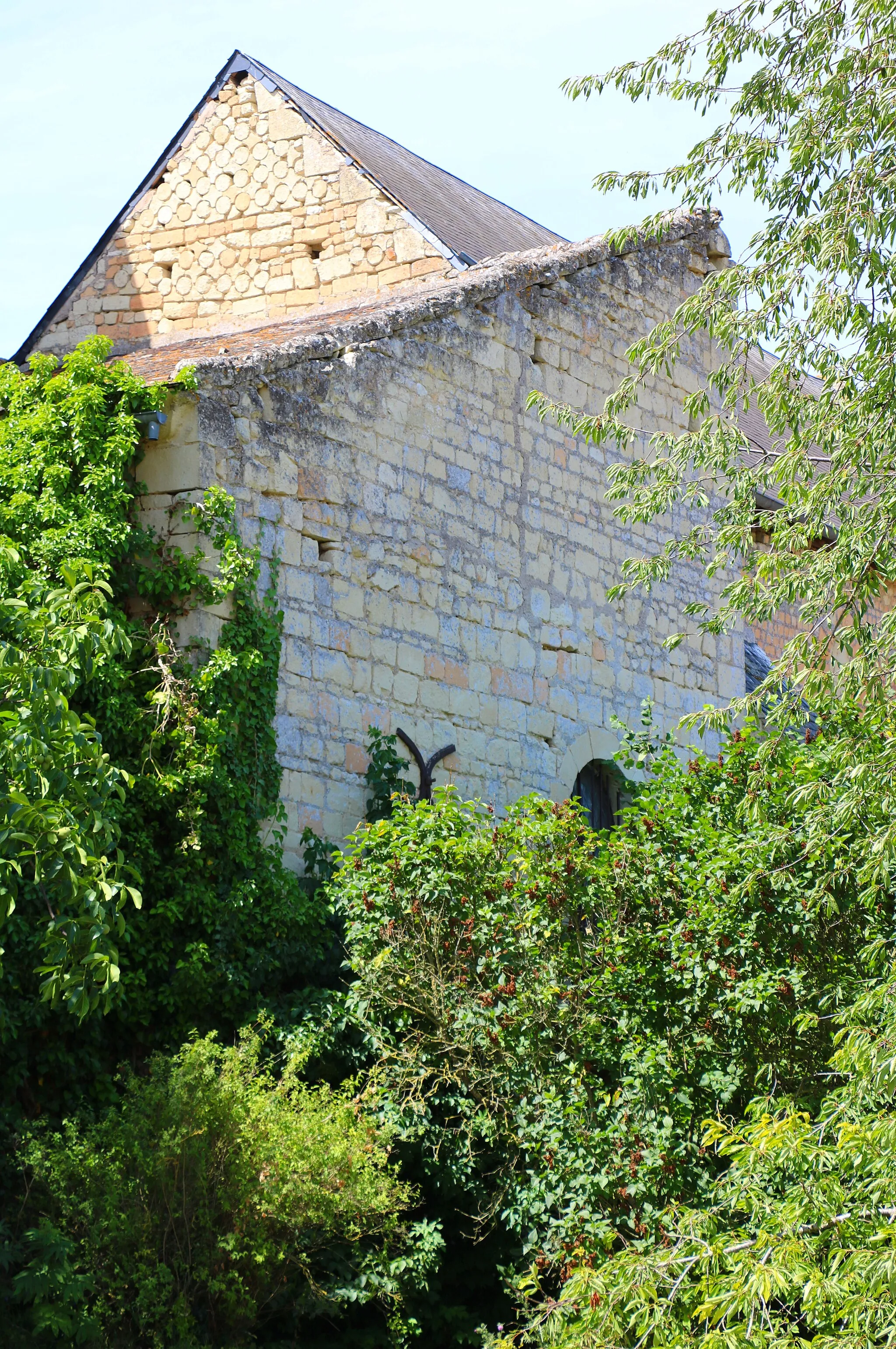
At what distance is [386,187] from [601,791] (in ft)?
14.3

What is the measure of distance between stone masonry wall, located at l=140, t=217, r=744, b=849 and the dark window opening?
0.52ft

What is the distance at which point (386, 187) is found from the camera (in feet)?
32.9

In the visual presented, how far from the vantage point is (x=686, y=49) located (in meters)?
5.74

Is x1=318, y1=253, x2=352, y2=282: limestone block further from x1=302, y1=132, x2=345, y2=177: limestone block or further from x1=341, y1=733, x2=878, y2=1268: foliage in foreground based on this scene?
x1=341, y1=733, x2=878, y2=1268: foliage in foreground

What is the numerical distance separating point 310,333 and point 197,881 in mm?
3139

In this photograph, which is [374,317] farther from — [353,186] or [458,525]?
[353,186]

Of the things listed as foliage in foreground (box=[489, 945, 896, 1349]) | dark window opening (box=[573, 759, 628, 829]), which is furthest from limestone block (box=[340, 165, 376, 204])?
foliage in foreground (box=[489, 945, 896, 1349])

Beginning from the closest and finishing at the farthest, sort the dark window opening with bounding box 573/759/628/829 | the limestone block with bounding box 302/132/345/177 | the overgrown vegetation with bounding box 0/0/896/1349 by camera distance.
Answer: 1. the overgrown vegetation with bounding box 0/0/896/1349
2. the dark window opening with bounding box 573/759/628/829
3. the limestone block with bounding box 302/132/345/177

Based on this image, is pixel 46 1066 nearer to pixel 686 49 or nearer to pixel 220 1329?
pixel 220 1329

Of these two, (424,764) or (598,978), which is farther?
(424,764)

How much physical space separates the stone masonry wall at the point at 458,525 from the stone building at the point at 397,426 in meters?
0.02

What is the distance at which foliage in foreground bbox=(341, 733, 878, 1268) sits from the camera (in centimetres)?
535

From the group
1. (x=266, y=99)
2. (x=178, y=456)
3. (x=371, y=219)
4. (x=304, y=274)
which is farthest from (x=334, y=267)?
(x=178, y=456)

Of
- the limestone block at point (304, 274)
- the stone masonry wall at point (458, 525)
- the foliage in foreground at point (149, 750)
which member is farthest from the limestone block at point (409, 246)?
the foliage in foreground at point (149, 750)
